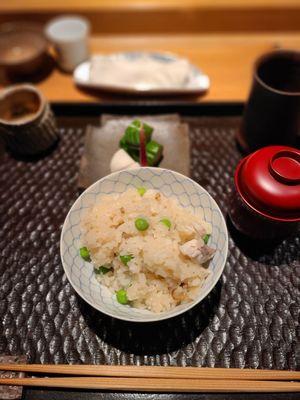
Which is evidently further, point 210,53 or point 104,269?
point 210,53

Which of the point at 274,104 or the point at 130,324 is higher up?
the point at 274,104

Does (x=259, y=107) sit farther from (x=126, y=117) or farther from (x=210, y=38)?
(x=210, y=38)

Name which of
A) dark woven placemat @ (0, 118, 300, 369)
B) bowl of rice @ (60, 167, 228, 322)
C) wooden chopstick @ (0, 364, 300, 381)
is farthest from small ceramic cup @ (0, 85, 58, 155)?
wooden chopstick @ (0, 364, 300, 381)

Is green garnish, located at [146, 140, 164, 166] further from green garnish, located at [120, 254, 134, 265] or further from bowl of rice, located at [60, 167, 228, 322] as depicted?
green garnish, located at [120, 254, 134, 265]

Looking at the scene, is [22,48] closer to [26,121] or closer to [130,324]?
[26,121]

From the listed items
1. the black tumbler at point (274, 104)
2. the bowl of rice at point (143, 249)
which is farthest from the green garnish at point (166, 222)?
the black tumbler at point (274, 104)

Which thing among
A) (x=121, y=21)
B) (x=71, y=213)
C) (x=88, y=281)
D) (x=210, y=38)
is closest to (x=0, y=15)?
(x=121, y=21)

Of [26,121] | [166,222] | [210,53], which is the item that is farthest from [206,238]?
[210,53]
